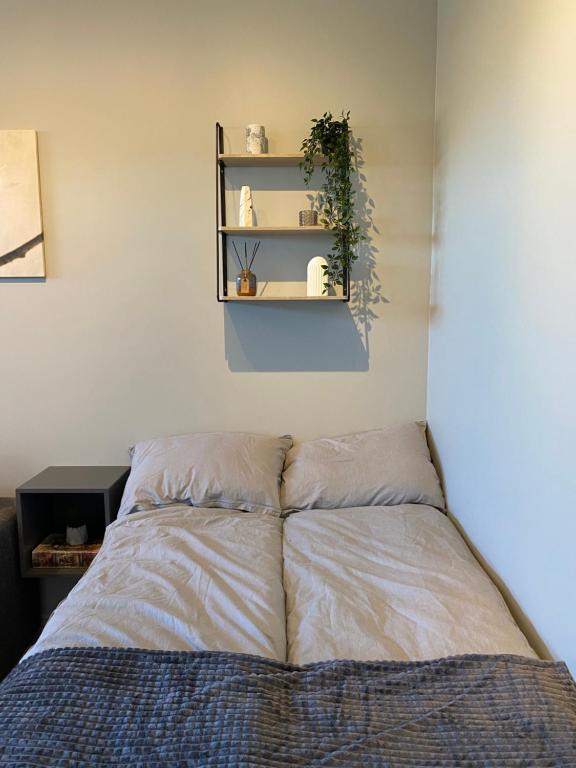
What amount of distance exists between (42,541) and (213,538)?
36.4 inches

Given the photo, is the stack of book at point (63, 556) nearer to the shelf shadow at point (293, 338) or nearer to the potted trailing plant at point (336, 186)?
the shelf shadow at point (293, 338)

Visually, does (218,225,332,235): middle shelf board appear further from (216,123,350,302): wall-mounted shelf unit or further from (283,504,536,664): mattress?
(283,504,536,664): mattress

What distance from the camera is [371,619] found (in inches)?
58.7

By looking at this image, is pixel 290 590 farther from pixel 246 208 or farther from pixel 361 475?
pixel 246 208

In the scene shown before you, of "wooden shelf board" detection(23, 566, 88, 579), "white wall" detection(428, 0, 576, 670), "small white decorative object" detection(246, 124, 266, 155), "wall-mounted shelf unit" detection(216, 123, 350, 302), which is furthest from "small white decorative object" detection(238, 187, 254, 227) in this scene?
"wooden shelf board" detection(23, 566, 88, 579)

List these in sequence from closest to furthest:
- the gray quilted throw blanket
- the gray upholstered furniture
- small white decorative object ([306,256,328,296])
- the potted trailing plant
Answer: the gray quilted throw blanket, the gray upholstered furniture, the potted trailing plant, small white decorative object ([306,256,328,296])

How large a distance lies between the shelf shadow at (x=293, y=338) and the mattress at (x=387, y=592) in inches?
28.1

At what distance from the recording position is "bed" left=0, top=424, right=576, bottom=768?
3.44 ft

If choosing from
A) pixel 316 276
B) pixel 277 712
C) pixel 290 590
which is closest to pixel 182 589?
pixel 290 590

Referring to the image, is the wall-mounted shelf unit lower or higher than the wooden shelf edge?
higher

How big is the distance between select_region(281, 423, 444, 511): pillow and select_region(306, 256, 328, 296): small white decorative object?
656 mm

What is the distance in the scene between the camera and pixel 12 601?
2236mm

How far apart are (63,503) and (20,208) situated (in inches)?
51.7

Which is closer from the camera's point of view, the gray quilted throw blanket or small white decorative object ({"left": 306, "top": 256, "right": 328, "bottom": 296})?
the gray quilted throw blanket
